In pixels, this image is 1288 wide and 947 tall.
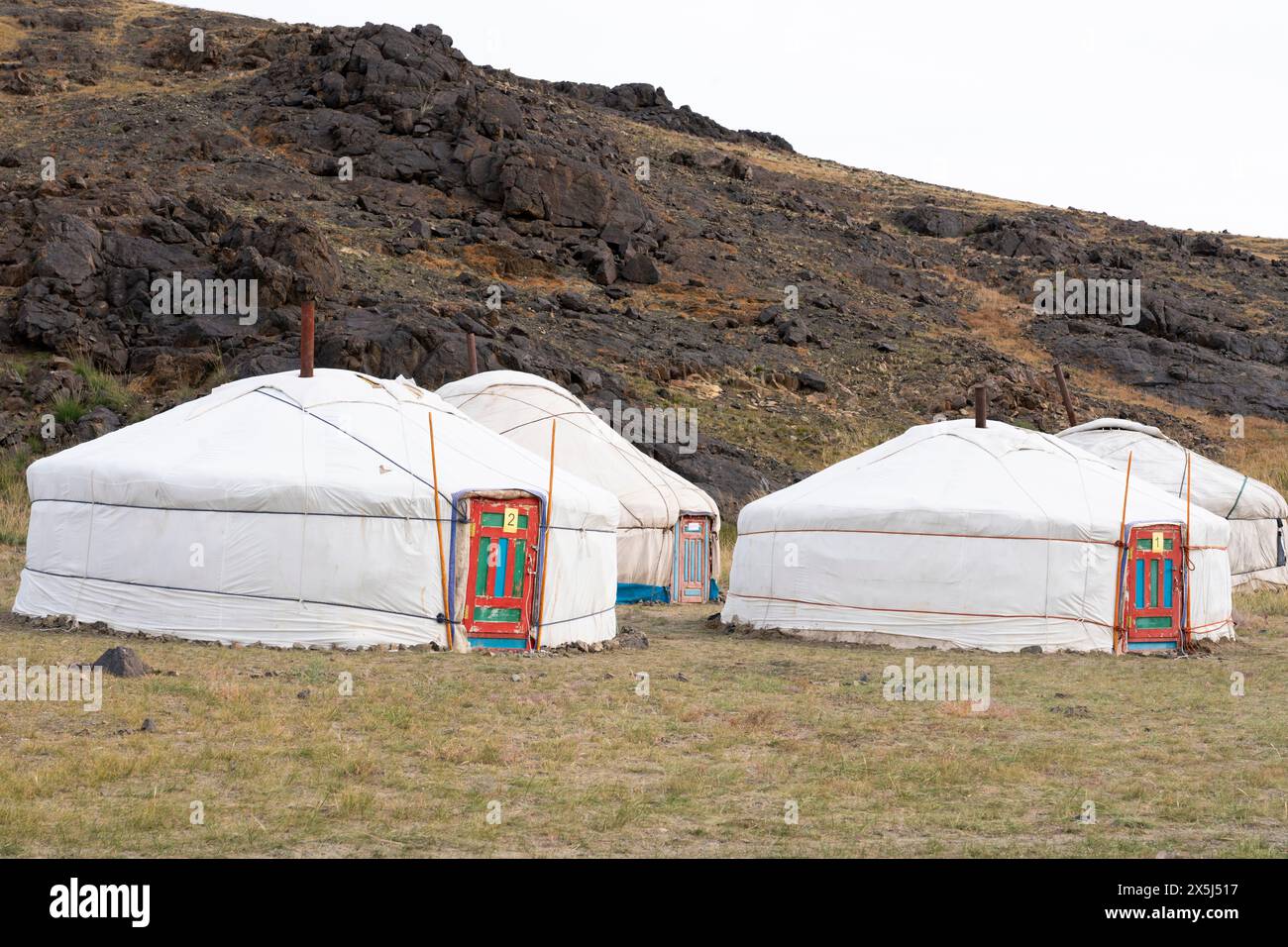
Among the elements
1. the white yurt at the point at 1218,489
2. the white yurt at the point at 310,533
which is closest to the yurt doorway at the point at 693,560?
the white yurt at the point at 1218,489

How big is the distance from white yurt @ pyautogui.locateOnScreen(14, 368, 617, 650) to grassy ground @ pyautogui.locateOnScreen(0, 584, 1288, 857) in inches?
24.2

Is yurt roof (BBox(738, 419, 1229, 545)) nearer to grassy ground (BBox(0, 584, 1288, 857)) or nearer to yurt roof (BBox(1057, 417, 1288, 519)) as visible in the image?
grassy ground (BBox(0, 584, 1288, 857))

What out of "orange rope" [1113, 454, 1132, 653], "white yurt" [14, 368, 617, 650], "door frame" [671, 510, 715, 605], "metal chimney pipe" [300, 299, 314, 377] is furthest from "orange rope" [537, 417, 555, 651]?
"door frame" [671, 510, 715, 605]

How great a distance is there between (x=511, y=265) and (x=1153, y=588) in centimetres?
2598

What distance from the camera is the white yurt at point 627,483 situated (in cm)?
2075

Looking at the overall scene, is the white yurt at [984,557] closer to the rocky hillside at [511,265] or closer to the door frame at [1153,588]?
the door frame at [1153,588]

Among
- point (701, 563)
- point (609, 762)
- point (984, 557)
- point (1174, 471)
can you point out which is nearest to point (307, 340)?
point (984, 557)

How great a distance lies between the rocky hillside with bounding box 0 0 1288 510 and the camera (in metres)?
29.3

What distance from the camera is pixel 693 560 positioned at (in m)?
21.8

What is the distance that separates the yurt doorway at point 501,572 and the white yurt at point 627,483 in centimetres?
696

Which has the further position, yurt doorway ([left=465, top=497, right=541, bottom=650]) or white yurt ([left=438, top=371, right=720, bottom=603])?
white yurt ([left=438, top=371, right=720, bottom=603])

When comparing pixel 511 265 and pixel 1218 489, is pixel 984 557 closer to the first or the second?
pixel 1218 489

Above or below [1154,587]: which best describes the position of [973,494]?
above

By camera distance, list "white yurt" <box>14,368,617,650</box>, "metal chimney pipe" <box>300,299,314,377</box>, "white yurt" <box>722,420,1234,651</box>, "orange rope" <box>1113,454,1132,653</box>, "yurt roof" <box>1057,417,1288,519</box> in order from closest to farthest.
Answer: "white yurt" <box>14,368,617,650</box> < "white yurt" <box>722,420,1234,651</box> < "orange rope" <box>1113,454,1132,653</box> < "metal chimney pipe" <box>300,299,314,377</box> < "yurt roof" <box>1057,417,1288,519</box>
